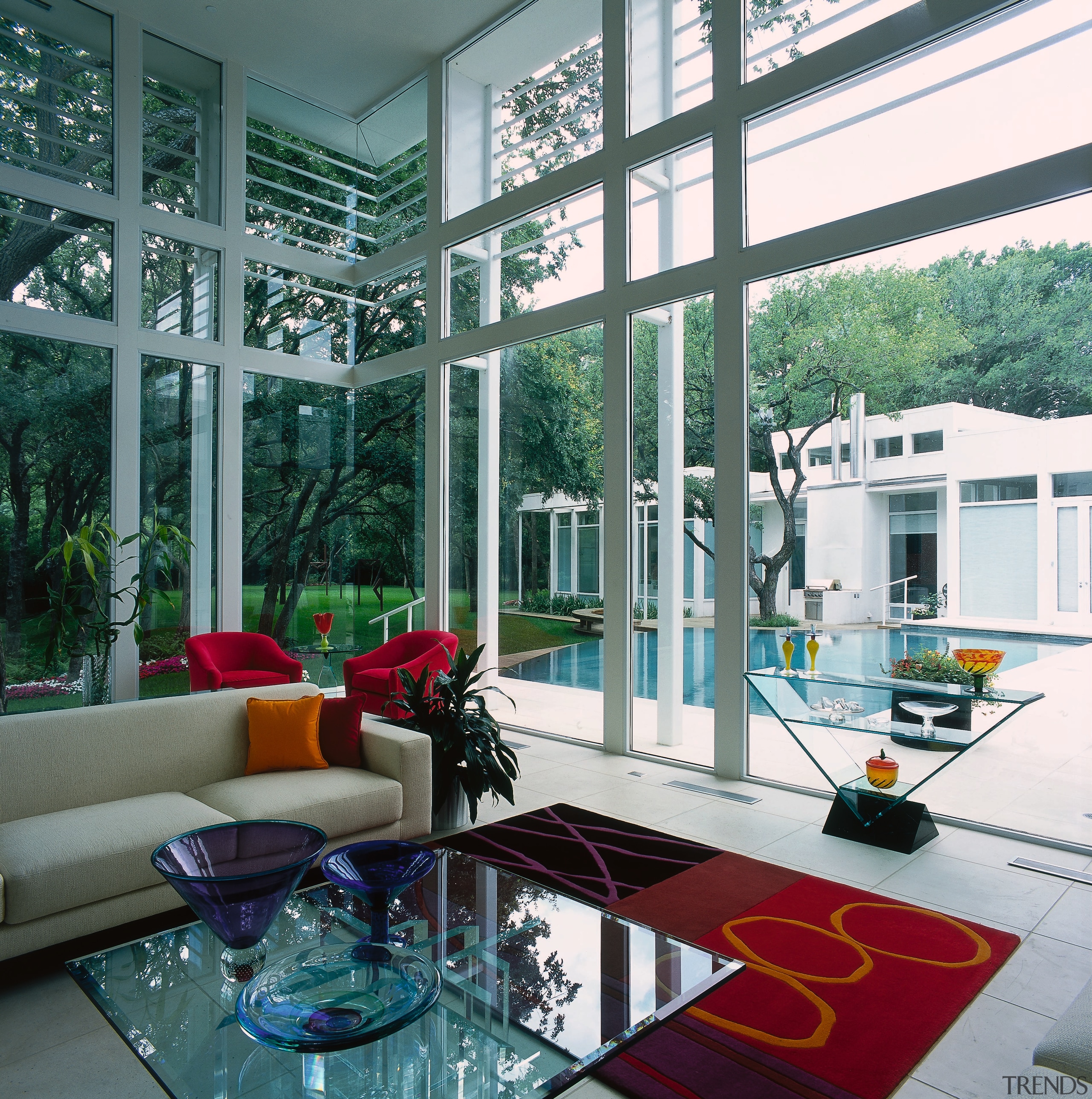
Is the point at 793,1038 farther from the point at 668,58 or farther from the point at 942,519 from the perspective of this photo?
the point at 668,58

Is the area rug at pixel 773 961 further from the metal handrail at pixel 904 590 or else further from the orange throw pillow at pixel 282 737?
the metal handrail at pixel 904 590

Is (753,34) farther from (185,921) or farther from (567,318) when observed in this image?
(185,921)

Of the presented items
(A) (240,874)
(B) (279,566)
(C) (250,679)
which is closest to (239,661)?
(C) (250,679)

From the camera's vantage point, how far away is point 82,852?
2549 millimetres

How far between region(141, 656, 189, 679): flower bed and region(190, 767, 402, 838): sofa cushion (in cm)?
323

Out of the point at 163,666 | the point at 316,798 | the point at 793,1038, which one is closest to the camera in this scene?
the point at 793,1038

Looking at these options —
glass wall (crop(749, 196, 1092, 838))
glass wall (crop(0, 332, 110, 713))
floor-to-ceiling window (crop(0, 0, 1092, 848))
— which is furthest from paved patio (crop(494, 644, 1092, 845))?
glass wall (crop(0, 332, 110, 713))

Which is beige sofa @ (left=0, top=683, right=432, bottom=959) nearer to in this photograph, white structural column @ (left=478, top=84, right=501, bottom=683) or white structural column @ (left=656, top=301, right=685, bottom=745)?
white structural column @ (left=656, top=301, right=685, bottom=745)

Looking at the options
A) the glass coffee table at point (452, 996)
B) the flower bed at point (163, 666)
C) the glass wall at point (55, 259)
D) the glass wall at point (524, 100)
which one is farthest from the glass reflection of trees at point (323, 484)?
the glass coffee table at point (452, 996)

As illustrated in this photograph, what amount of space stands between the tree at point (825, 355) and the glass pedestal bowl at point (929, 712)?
997 mm

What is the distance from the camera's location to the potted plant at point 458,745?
3.82 metres

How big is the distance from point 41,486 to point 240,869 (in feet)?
16.0

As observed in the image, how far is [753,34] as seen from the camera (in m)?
4.62

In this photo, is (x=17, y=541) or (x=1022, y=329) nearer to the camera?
(x=1022, y=329)
